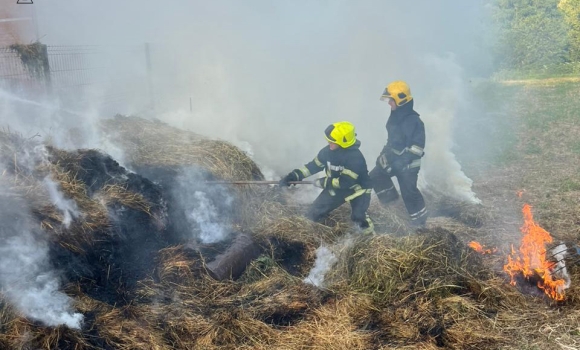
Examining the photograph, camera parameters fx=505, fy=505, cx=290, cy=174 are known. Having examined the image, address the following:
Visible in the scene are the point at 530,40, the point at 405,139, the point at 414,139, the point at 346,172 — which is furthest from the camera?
the point at 530,40

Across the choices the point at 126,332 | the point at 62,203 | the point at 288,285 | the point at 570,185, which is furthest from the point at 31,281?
the point at 570,185

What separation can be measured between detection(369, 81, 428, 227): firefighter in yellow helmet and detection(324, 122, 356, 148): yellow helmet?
111cm

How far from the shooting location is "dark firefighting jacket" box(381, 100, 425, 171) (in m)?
6.64

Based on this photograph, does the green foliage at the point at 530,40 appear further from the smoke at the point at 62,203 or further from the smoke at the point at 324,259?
the smoke at the point at 62,203

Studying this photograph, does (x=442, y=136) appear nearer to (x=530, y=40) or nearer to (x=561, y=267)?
(x=561, y=267)

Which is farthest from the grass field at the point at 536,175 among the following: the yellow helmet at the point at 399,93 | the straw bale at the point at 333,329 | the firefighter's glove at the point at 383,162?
the yellow helmet at the point at 399,93

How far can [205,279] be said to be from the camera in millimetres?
5004

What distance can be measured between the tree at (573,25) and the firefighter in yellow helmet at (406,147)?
1822 centimetres

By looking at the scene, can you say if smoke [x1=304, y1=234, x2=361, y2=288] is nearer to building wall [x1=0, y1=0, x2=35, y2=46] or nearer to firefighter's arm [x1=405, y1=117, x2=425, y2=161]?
firefighter's arm [x1=405, y1=117, x2=425, y2=161]

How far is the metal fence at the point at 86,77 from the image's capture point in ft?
24.7

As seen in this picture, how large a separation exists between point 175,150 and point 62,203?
8.04ft

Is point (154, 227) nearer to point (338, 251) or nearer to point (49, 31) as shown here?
point (338, 251)

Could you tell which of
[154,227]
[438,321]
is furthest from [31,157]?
[438,321]

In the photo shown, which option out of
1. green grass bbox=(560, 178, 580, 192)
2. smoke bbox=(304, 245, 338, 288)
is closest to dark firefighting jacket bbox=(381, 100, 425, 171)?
smoke bbox=(304, 245, 338, 288)
